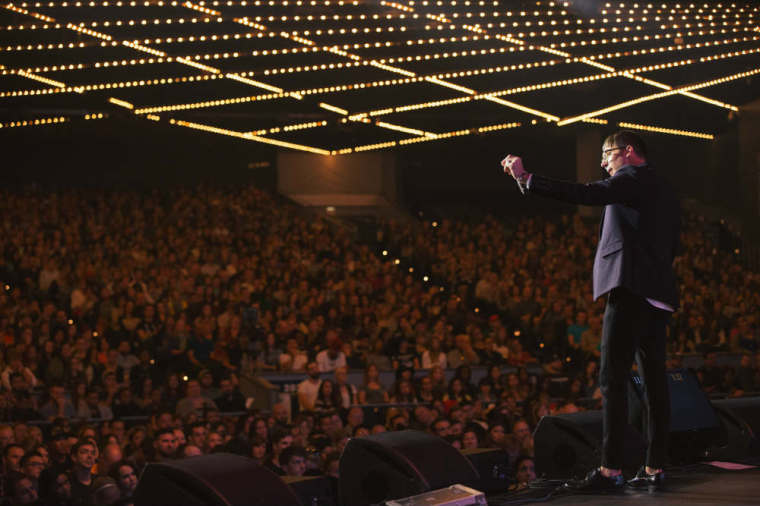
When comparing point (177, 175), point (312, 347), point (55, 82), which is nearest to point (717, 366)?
point (312, 347)

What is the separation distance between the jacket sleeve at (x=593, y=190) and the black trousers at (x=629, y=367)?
33 cm

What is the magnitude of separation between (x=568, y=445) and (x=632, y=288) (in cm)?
107

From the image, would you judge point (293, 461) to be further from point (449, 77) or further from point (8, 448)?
point (449, 77)

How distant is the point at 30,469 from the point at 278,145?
1692 cm

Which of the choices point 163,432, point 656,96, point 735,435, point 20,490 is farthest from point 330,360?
point 656,96

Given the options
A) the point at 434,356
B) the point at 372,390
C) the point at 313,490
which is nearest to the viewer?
the point at 313,490

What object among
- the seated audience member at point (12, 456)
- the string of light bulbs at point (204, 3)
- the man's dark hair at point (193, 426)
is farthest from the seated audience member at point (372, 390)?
the seated audience member at point (12, 456)

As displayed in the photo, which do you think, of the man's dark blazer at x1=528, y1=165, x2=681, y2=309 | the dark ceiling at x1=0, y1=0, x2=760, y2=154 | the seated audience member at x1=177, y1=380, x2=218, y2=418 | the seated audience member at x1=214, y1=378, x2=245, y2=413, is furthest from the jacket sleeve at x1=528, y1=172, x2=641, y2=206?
the dark ceiling at x1=0, y1=0, x2=760, y2=154

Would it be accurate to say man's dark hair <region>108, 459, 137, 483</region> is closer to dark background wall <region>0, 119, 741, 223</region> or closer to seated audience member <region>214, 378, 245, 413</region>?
seated audience member <region>214, 378, 245, 413</region>

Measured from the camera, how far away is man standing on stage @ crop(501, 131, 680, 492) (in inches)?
138

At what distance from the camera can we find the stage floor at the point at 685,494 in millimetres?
3416

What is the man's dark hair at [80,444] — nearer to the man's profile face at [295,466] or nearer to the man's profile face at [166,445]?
the man's profile face at [166,445]

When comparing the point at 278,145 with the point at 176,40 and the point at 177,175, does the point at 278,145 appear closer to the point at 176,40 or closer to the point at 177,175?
the point at 177,175

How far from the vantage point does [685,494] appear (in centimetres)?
357
